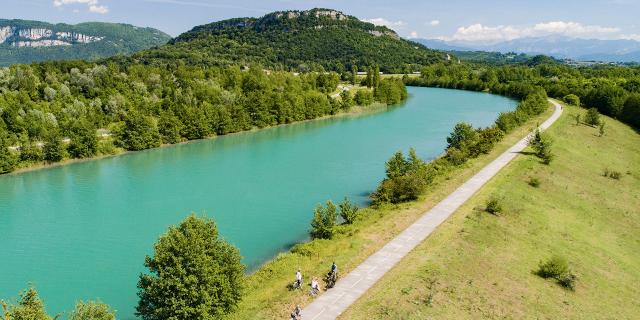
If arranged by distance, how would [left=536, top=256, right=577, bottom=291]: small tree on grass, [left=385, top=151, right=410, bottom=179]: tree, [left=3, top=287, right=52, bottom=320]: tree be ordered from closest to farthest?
[left=3, top=287, right=52, bottom=320]: tree
[left=536, top=256, right=577, bottom=291]: small tree on grass
[left=385, top=151, right=410, bottom=179]: tree

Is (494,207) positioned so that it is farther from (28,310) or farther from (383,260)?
(28,310)

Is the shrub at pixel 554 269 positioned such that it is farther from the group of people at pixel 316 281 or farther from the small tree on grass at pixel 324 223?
the small tree on grass at pixel 324 223

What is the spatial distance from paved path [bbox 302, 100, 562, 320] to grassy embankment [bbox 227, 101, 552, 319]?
62 centimetres

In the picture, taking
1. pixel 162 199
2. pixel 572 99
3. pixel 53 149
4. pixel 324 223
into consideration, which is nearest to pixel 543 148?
pixel 324 223

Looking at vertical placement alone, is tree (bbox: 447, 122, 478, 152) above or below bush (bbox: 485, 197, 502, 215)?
above

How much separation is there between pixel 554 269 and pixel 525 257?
2.90 meters

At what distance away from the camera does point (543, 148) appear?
55.5 m

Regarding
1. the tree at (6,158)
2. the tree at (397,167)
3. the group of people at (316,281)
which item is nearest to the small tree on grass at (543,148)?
the tree at (397,167)

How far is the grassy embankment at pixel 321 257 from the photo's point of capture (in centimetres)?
2339

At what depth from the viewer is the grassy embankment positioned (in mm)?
23391

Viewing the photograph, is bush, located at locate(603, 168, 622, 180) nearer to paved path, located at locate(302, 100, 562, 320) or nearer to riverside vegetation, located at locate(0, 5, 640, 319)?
riverside vegetation, located at locate(0, 5, 640, 319)

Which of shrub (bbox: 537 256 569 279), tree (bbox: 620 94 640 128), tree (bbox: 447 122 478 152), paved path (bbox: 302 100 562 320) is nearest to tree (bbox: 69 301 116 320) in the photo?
paved path (bbox: 302 100 562 320)

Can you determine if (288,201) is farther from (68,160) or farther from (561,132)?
(561,132)

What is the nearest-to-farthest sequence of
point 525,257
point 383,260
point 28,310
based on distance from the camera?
point 28,310, point 383,260, point 525,257
